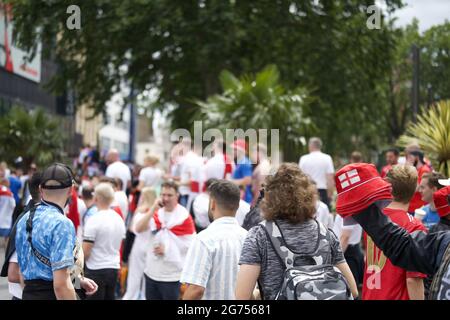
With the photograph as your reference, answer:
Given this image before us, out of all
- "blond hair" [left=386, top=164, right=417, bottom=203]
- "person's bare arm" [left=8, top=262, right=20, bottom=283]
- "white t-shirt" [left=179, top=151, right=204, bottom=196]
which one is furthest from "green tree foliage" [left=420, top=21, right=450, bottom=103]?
"person's bare arm" [left=8, top=262, right=20, bottom=283]

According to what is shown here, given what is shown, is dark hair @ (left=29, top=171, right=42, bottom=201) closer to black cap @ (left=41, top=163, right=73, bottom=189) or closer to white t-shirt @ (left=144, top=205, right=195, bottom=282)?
black cap @ (left=41, top=163, right=73, bottom=189)

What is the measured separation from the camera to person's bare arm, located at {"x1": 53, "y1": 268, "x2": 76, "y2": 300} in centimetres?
517

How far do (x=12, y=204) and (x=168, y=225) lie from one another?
8167 millimetres

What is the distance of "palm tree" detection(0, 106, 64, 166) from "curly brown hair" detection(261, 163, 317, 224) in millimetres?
25871

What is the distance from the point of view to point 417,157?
11484 mm

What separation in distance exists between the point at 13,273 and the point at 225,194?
1554 mm

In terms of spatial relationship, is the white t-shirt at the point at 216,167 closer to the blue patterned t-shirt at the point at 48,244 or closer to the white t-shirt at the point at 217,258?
the white t-shirt at the point at 217,258

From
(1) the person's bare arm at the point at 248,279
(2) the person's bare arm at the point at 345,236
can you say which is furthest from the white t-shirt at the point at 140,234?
(1) the person's bare arm at the point at 248,279

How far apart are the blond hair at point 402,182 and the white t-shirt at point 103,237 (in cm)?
415

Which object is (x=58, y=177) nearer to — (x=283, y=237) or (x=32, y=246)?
(x=32, y=246)

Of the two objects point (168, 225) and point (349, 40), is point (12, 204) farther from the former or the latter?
point (349, 40)

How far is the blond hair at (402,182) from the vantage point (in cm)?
570

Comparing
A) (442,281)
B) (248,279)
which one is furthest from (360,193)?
(248,279)
